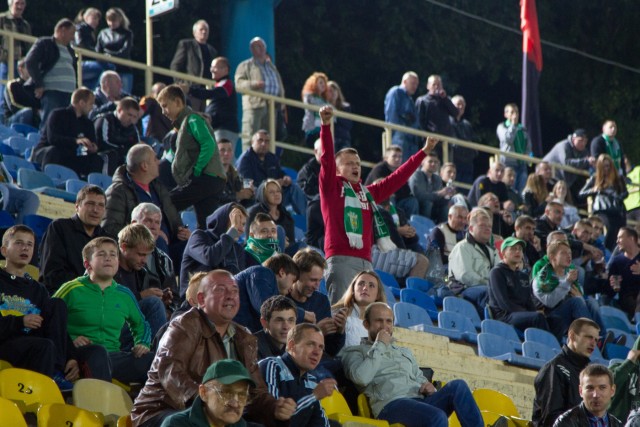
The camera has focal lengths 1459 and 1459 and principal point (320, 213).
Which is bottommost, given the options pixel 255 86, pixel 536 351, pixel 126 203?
pixel 536 351

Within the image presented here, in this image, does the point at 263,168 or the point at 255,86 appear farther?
the point at 255,86

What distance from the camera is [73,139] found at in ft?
36.0

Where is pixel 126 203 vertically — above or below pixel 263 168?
below

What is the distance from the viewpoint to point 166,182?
1023 cm

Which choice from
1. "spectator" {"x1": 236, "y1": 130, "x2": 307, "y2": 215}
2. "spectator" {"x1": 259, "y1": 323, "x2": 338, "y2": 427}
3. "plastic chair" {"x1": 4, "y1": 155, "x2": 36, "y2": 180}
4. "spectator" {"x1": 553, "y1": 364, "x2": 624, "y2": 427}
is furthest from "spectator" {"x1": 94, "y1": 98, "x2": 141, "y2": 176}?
"spectator" {"x1": 553, "y1": 364, "x2": 624, "y2": 427}

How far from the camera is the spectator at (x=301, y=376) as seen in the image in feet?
20.9

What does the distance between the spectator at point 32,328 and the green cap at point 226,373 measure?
57.4 inches

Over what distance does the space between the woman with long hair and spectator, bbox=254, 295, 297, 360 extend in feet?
27.1

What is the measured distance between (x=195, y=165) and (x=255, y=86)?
4.09 meters

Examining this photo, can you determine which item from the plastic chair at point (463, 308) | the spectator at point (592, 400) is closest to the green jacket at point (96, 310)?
the spectator at point (592, 400)

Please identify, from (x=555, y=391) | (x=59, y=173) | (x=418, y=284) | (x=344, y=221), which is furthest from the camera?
(x=418, y=284)

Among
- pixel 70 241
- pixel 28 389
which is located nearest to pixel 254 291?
pixel 70 241

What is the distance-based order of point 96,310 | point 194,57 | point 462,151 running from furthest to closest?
point 462,151 → point 194,57 → point 96,310

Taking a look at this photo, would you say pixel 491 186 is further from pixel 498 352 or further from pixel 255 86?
pixel 498 352
